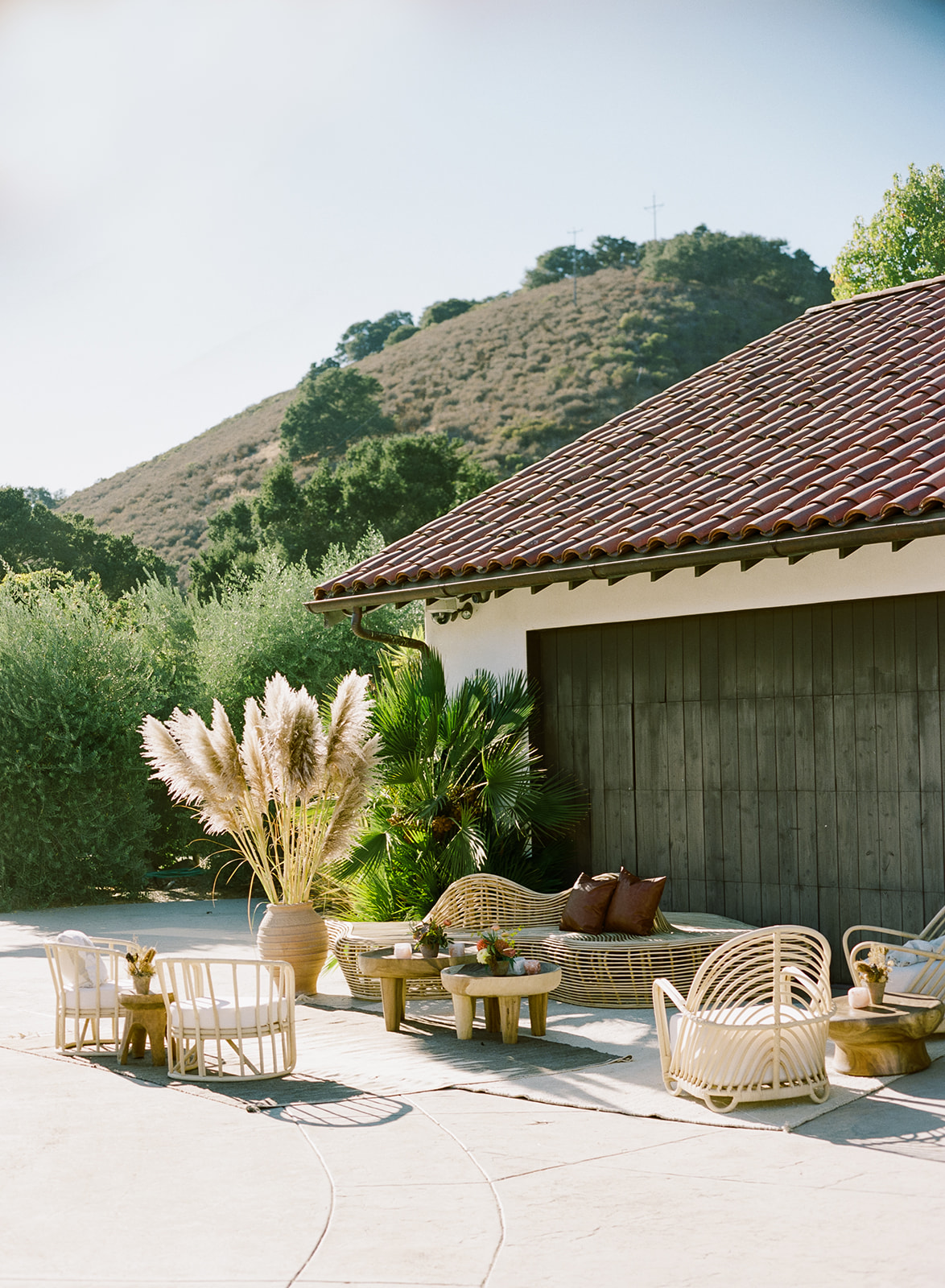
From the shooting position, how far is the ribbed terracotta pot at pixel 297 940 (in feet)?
32.8

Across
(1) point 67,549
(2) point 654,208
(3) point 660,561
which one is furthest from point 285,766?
(2) point 654,208

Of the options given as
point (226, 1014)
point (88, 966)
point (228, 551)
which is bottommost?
point (226, 1014)

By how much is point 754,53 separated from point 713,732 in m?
4.90

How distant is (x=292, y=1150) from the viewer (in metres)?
5.90

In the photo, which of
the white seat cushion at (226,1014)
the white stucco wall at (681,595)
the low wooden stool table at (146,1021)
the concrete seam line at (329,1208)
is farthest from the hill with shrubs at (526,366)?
the concrete seam line at (329,1208)

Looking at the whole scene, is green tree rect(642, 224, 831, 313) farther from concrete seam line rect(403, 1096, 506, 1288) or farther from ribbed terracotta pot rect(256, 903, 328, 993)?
concrete seam line rect(403, 1096, 506, 1288)

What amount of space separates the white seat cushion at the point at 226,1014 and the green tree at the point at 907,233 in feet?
99.1

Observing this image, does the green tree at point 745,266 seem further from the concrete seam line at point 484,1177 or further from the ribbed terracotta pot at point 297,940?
the concrete seam line at point 484,1177

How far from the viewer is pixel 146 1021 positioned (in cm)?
785

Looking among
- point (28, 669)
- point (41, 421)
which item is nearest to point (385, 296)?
point (41, 421)

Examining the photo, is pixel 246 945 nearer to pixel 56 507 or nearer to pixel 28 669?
pixel 28 669

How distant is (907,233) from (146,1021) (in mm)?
31627

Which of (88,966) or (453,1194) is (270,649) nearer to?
(88,966)

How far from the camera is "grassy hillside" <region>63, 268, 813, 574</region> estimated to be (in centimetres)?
5184
